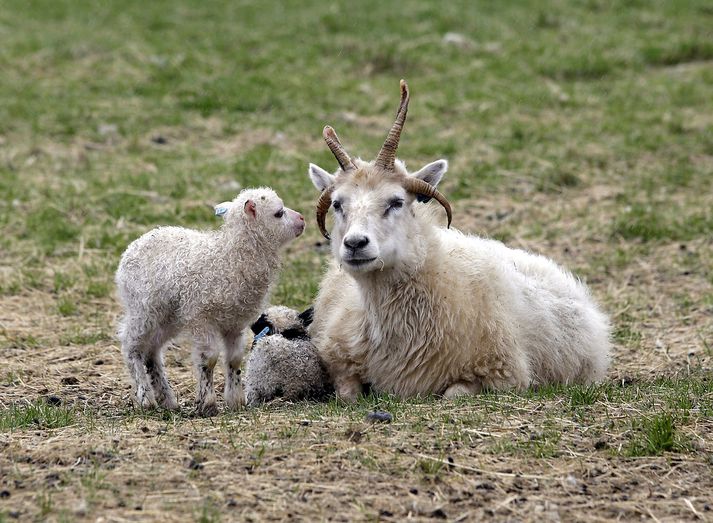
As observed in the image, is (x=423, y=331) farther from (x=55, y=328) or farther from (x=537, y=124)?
(x=537, y=124)

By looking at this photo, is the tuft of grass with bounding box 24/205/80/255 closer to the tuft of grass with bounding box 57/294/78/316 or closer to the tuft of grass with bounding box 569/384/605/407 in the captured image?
the tuft of grass with bounding box 57/294/78/316

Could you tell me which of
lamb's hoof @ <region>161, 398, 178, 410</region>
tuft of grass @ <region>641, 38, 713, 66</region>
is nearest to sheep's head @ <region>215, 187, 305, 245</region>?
lamb's hoof @ <region>161, 398, 178, 410</region>

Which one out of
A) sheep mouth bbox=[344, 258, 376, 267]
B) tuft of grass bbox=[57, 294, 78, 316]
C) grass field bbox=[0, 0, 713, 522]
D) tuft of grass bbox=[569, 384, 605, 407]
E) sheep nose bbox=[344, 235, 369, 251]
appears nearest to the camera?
grass field bbox=[0, 0, 713, 522]

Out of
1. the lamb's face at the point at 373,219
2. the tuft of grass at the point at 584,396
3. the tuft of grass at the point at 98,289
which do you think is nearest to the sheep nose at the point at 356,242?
the lamb's face at the point at 373,219

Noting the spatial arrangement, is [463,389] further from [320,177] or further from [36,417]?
[36,417]

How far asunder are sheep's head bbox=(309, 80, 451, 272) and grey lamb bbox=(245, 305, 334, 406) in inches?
27.7

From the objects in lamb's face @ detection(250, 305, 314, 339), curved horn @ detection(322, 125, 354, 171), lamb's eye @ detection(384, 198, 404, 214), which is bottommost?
lamb's face @ detection(250, 305, 314, 339)

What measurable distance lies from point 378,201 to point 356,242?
0.49 m

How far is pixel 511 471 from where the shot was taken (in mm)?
5598

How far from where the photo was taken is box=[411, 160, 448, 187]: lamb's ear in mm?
7629

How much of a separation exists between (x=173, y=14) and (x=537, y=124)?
28.5 feet

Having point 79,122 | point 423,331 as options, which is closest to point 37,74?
point 79,122

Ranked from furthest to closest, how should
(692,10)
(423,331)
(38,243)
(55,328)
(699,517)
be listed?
(692,10), (38,243), (55,328), (423,331), (699,517)

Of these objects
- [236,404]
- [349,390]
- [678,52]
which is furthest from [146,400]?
[678,52]
